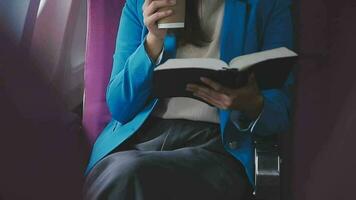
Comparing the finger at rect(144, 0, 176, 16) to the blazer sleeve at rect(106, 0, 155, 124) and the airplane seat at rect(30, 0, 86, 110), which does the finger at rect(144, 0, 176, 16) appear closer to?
the blazer sleeve at rect(106, 0, 155, 124)

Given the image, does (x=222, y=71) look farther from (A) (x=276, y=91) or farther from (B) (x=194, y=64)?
(A) (x=276, y=91)

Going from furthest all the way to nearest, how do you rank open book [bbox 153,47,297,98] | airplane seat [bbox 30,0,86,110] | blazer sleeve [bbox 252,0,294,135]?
airplane seat [bbox 30,0,86,110]
blazer sleeve [bbox 252,0,294,135]
open book [bbox 153,47,297,98]

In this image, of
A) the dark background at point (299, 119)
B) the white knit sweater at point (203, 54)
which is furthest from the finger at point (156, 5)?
the dark background at point (299, 119)

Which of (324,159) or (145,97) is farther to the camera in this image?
(324,159)

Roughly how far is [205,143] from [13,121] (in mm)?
367

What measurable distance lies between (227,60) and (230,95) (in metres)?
0.10

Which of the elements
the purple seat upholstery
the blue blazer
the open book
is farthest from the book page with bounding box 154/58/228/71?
the purple seat upholstery

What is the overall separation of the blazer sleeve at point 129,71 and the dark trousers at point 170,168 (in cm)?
5

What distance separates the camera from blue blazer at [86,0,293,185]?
36.4 inches

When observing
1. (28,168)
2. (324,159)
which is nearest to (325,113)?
(324,159)

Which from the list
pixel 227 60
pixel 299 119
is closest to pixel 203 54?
pixel 227 60

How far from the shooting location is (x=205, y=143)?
3.10 feet

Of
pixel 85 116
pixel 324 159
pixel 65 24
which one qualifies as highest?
pixel 65 24

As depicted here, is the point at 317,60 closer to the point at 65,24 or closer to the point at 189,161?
the point at 189,161
